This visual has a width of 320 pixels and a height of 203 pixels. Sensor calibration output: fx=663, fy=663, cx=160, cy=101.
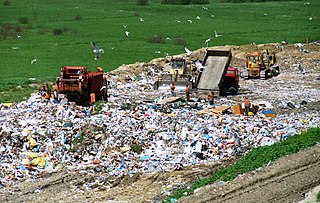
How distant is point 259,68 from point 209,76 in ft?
20.1

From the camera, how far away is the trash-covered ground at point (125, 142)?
13.9 m

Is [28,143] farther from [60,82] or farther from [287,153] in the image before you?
[287,153]

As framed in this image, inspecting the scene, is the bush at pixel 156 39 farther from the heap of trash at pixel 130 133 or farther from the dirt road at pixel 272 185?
the dirt road at pixel 272 185

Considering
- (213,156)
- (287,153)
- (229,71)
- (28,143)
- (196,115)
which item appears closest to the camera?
(287,153)

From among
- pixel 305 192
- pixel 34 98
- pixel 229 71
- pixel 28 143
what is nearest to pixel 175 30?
pixel 229 71

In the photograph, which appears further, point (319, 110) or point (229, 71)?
point (229, 71)

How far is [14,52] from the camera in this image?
44.3 metres

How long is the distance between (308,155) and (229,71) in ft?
39.2

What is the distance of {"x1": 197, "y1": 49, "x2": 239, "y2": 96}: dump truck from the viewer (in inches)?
942

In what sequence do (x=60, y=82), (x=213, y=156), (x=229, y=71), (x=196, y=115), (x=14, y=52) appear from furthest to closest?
(x=14, y=52)
(x=229, y=71)
(x=60, y=82)
(x=196, y=115)
(x=213, y=156)

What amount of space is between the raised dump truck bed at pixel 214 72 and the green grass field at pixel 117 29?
6.89m

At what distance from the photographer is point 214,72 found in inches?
961

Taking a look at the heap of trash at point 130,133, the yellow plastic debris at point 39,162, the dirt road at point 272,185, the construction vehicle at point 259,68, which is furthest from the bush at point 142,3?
the dirt road at point 272,185

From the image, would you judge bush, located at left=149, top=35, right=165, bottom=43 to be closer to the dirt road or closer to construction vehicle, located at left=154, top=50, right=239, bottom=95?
construction vehicle, located at left=154, top=50, right=239, bottom=95
